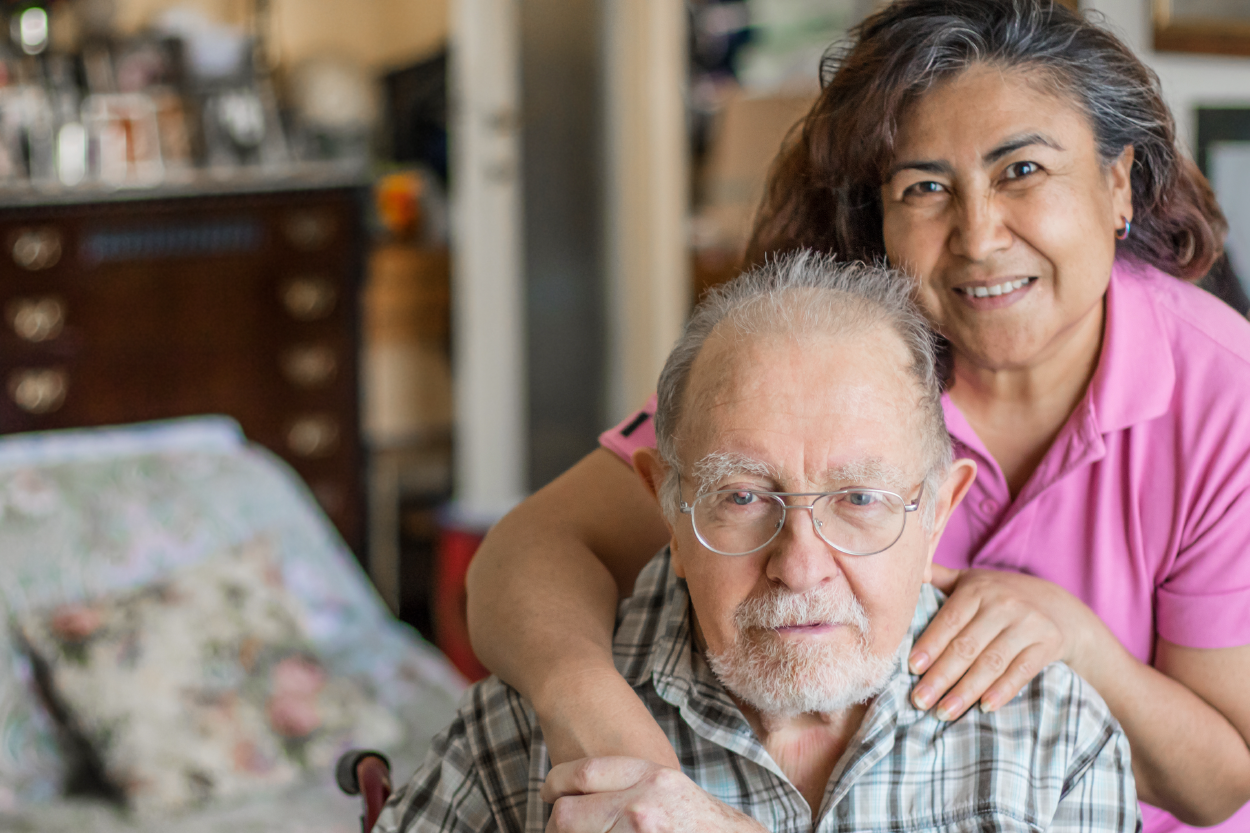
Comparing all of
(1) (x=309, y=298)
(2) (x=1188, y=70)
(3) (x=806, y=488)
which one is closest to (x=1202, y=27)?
(2) (x=1188, y=70)

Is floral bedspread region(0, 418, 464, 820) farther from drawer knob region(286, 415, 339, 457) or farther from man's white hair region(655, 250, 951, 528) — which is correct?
drawer knob region(286, 415, 339, 457)

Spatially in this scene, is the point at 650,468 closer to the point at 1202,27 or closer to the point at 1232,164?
the point at 1232,164

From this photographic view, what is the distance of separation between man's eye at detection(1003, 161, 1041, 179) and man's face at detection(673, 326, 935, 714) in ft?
0.66

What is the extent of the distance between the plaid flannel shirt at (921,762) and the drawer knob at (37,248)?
9.85ft

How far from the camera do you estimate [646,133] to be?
4164 mm

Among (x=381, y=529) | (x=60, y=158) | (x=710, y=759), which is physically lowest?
(x=381, y=529)

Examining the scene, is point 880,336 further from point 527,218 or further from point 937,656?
point 527,218

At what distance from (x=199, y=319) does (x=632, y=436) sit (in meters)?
2.90

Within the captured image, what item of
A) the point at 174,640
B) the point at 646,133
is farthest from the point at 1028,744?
the point at 646,133

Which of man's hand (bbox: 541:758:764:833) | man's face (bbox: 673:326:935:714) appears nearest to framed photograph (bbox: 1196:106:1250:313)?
man's face (bbox: 673:326:935:714)

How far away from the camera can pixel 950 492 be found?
119cm

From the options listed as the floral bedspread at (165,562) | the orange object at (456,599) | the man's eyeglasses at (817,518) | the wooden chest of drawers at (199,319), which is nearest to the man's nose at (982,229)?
the man's eyeglasses at (817,518)

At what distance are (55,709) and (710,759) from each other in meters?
1.44

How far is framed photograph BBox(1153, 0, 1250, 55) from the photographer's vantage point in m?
2.04
